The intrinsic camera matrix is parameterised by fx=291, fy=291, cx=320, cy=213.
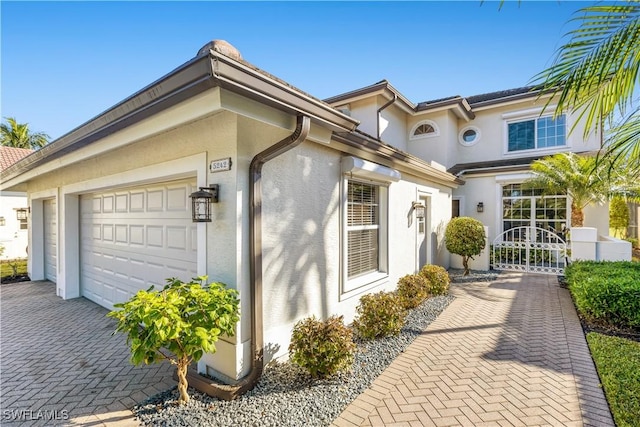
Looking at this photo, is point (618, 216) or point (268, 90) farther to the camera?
point (618, 216)

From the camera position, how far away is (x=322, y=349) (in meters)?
4.29

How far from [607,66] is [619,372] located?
4583 millimetres

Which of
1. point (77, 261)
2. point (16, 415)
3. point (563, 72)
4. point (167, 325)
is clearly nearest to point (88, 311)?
point (77, 261)

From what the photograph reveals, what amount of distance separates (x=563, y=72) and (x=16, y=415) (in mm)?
8349

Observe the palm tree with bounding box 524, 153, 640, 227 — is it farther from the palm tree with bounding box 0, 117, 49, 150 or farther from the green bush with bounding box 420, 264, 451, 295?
the palm tree with bounding box 0, 117, 49, 150

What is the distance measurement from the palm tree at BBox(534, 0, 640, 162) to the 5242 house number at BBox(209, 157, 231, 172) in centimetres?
418

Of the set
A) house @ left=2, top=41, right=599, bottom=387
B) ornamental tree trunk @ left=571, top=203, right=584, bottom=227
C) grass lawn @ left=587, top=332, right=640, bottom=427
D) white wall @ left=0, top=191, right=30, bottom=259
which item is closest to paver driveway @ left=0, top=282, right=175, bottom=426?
house @ left=2, top=41, right=599, bottom=387

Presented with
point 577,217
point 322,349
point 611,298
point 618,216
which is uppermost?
point 577,217

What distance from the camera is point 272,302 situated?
4711mm

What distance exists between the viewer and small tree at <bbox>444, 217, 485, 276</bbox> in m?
11.3

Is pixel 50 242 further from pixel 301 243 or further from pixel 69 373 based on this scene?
pixel 301 243

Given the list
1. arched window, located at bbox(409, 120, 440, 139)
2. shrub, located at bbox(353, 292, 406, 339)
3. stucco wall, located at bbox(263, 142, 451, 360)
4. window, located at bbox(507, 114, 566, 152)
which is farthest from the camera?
arched window, located at bbox(409, 120, 440, 139)

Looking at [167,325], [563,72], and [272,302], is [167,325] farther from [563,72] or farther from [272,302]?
[563,72]

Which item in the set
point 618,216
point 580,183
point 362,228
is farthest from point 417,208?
point 618,216
